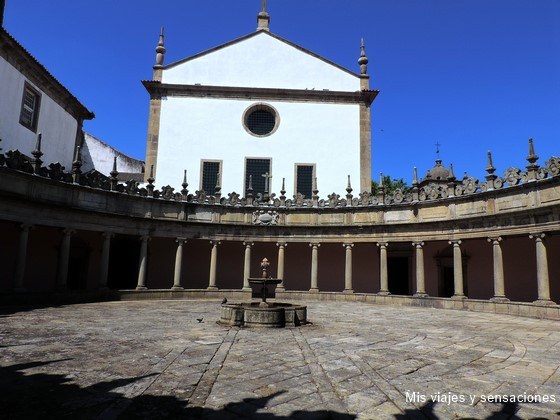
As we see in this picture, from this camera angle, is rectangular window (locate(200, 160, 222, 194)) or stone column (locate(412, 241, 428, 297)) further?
rectangular window (locate(200, 160, 222, 194))

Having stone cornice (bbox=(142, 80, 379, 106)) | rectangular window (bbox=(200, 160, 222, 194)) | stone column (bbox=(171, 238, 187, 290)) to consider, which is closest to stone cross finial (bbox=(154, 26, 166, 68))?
stone cornice (bbox=(142, 80, 379, 106))

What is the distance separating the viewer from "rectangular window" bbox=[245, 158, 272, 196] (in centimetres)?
2772

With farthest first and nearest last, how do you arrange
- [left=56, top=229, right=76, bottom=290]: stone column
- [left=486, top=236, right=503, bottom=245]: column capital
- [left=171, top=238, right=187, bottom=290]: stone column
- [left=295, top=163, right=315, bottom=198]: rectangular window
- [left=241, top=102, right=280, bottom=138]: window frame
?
[left=241, top=102, right=280, bottom=138]: window frame < [left=295, top=163, right=315, bottom=198]: rectangular window < [left=171, top=238, right=187, bottom=290]: stone column < [left=486, top=236, right=503, bottom=245]: column capital < [left=56, top=229, right=76, bottom=290]: stone column

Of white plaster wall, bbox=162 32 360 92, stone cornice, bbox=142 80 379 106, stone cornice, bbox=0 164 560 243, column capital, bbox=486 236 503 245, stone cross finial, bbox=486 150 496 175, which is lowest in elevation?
column capital, bbox=486 236 503 245

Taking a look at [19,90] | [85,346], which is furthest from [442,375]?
[19,90]

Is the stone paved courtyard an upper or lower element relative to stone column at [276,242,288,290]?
lower

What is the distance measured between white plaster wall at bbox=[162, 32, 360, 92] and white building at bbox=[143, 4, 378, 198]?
0.24ft

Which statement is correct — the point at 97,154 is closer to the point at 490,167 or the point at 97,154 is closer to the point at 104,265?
the point at 104,265

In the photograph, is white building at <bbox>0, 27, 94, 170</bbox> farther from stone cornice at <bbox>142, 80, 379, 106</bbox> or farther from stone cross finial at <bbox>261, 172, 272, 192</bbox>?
stone cross finial at <bbox>261, 172, 272, 192</bbox>

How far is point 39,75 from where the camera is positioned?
21469 millimetres

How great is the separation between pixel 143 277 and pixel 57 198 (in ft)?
19.2

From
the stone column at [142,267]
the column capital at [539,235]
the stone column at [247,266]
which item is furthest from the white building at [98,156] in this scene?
the column capital at [539,235]

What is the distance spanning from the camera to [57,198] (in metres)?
17.2

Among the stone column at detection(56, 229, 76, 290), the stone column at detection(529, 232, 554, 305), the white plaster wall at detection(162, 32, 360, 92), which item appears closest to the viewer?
the stone column at detection(529, 232, 554, 305)
